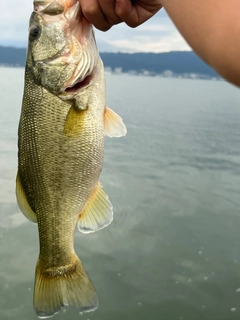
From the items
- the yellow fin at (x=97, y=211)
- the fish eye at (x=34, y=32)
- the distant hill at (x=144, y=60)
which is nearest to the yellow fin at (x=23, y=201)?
the yellow fin at (x=97, y=211)

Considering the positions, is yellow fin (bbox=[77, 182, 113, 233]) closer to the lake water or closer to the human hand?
the human hand

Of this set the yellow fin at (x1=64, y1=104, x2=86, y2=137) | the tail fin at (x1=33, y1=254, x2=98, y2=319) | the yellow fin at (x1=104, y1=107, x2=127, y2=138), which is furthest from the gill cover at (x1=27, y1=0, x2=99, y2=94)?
the tail fin at (x1=33, y1=254, x2=98, y2=319)

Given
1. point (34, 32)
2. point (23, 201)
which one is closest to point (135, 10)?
point (34, 32)

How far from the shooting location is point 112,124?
2160 mm

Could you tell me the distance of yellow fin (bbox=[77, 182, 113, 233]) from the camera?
219 centimetres

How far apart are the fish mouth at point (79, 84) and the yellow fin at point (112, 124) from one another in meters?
0.18

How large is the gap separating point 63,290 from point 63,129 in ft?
2.90

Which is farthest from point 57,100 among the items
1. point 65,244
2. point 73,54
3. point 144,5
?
point 65,244

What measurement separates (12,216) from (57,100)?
738 centimetres

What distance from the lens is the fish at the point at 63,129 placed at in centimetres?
200

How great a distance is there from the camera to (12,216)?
9.03 m

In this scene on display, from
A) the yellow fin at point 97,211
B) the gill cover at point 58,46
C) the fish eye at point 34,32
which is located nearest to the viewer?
the gill cover at point 58,46

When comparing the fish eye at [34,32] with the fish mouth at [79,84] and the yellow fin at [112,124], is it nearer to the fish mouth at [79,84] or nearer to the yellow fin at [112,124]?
the fish mouth at [79,84]

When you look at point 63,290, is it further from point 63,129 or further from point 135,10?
point 135,10
